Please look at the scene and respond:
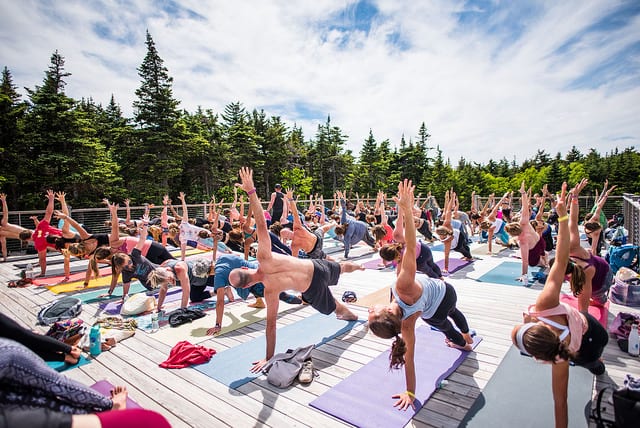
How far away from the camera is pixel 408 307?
2832 millimetres

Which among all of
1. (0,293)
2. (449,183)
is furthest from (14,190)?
(449,183)

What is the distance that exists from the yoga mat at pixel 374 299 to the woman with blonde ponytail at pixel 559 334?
330 centimetres

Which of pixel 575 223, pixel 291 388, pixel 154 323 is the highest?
pixel 575 223

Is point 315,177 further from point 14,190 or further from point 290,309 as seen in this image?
point 290,309

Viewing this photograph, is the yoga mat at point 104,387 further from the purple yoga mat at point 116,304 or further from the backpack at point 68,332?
the purple yoga mat at point 116,304

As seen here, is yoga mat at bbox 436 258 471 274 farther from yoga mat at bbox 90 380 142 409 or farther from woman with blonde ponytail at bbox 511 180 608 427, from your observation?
yoga mat at bbox 90 380 142 409

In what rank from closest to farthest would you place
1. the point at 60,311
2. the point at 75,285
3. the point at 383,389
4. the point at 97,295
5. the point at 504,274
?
the point at 383,389
the point at 60,311
the point at 97,295
the point at 504,274
the point at 75,285

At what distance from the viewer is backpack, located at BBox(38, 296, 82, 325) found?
16.3 feet

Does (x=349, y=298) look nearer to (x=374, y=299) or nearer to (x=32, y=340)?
(x=374, y=299)

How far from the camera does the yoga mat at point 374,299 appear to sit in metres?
5.58

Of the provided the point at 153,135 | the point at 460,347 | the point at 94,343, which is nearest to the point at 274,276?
the point at 460,347

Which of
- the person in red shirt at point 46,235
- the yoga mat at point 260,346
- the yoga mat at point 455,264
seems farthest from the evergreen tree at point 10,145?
the yoga mat at point 455,264

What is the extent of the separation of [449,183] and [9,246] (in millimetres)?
36204

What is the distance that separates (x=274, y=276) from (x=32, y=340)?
79.2 inches
